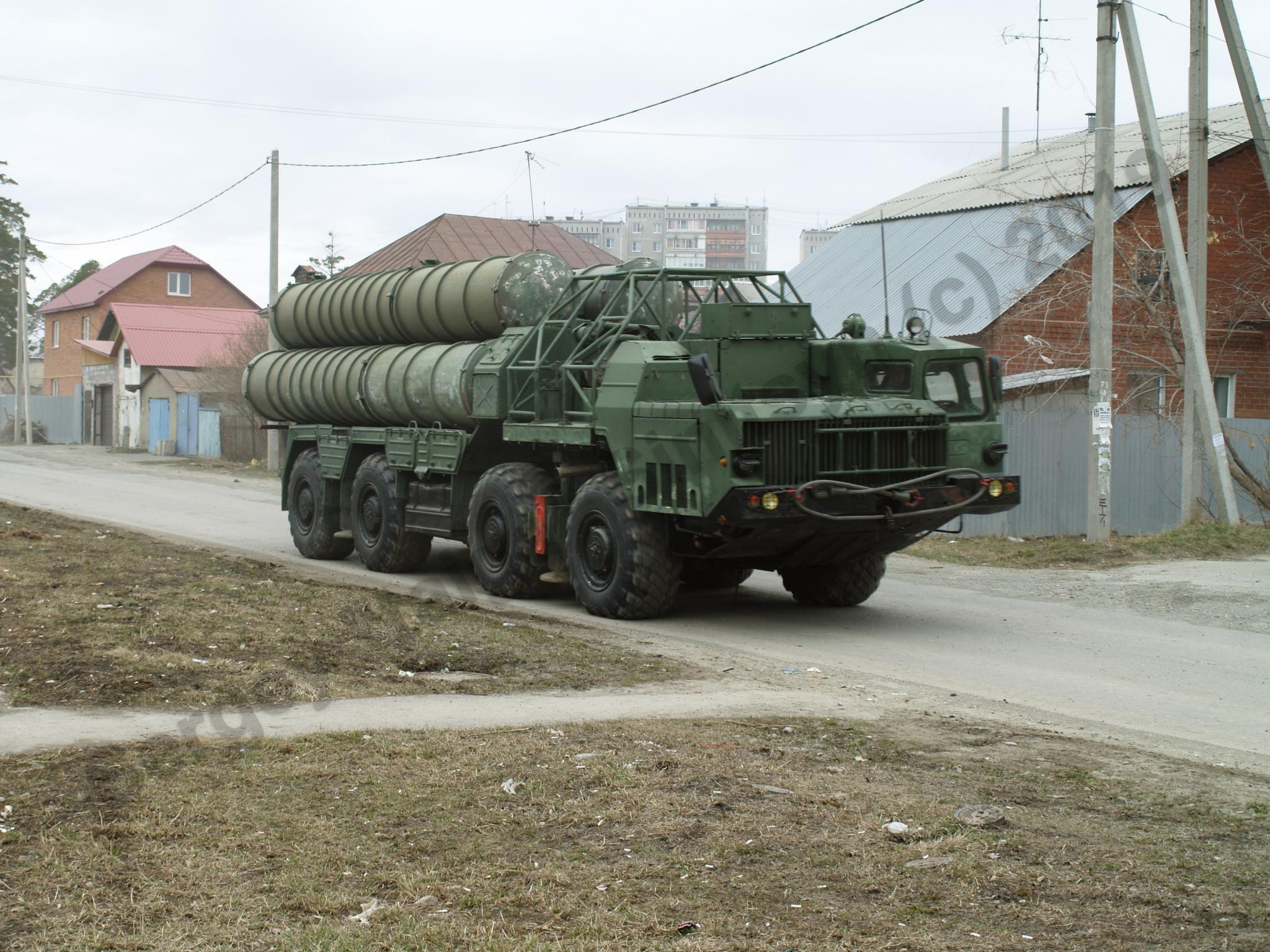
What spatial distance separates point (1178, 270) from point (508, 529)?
28.3ft

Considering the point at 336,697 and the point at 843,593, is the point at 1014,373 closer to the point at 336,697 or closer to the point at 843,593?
the point at 843,593

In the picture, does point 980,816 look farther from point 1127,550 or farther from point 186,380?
point 186,380

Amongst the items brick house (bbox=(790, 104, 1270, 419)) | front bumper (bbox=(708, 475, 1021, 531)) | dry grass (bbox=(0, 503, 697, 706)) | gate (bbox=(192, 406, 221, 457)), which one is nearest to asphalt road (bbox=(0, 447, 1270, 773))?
front bumper (bbox=(708, 475, 1021, 531))

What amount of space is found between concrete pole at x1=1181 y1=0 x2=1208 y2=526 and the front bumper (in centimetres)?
690

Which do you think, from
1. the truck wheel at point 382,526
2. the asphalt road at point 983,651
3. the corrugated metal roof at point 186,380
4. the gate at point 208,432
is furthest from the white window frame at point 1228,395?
the corrugated metal roof at point 186,380

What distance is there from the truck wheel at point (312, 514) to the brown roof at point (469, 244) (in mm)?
20528

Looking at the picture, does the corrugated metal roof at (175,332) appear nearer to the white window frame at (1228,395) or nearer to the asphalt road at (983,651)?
the white window frame at (1228,395)

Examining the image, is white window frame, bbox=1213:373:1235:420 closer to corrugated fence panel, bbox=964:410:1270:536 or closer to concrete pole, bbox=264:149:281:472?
corrugated fence panel, bbox=964:410:1270:536

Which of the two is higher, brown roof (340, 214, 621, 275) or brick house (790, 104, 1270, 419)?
brown roof (340, 214, 621, 275)

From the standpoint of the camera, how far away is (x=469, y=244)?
40719 millimetres

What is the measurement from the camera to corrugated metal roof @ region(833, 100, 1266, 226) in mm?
24797

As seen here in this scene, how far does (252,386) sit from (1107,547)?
1109 cm

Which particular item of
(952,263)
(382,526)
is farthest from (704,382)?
(952,263)

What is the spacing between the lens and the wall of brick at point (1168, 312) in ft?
73.5
